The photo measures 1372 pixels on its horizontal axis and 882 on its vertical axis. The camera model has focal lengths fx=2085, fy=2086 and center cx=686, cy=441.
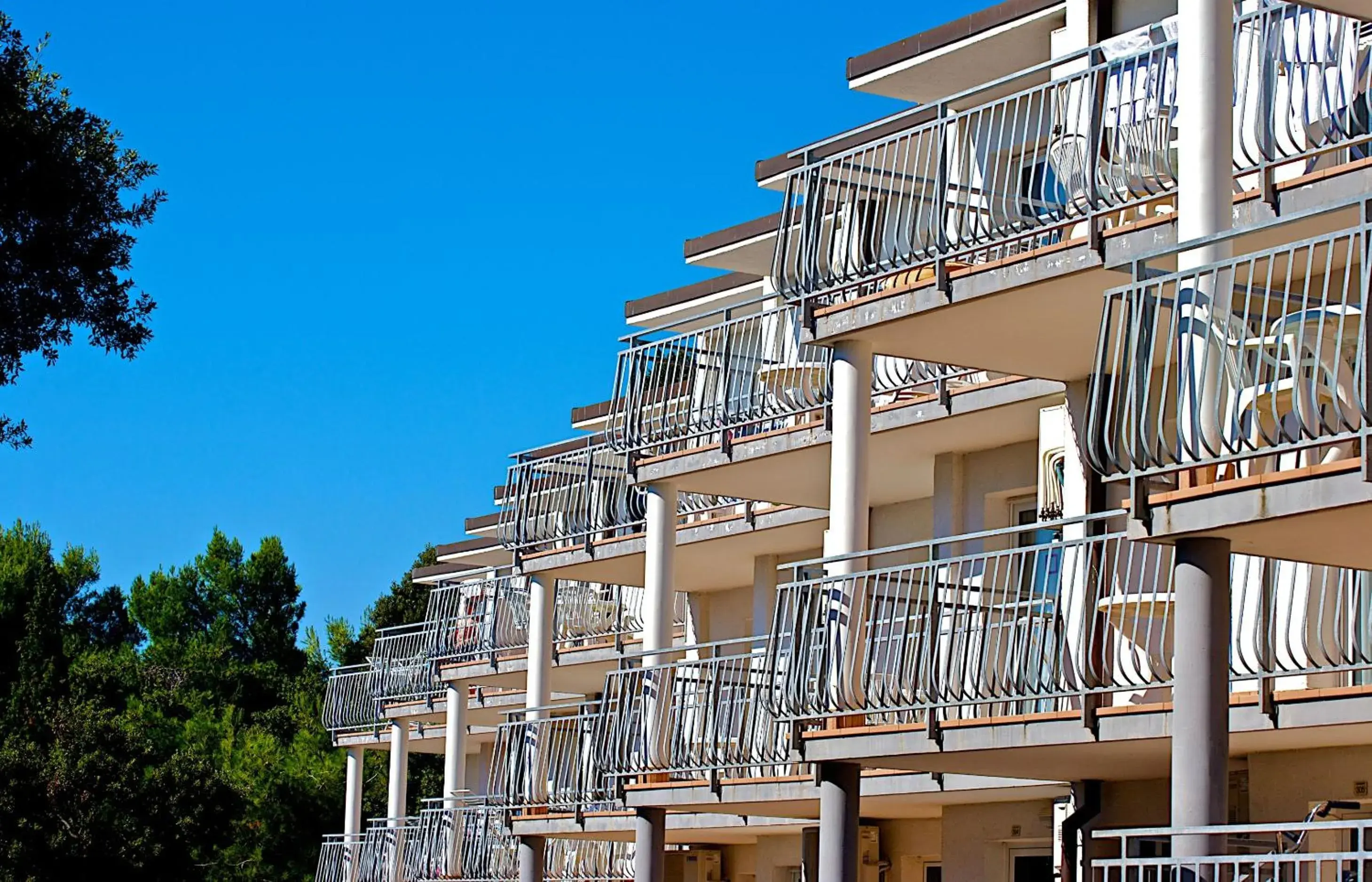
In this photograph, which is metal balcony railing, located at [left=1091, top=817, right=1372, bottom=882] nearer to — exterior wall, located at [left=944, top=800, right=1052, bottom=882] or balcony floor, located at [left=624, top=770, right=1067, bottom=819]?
balcony floor, located at [left=624, top=770, right=1067, bottom=819]

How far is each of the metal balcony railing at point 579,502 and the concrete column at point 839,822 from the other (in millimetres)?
9284

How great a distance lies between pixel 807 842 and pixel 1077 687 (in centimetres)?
892

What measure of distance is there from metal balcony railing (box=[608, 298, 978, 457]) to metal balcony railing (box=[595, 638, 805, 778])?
2.39 metres

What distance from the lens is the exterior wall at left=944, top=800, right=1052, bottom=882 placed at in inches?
790

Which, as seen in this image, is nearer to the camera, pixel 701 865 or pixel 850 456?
pixel 850 456

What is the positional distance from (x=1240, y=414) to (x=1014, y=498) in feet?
32.0

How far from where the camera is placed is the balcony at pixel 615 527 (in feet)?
84.6

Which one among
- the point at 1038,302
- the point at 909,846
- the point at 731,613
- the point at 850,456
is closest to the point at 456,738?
the point at 731,613

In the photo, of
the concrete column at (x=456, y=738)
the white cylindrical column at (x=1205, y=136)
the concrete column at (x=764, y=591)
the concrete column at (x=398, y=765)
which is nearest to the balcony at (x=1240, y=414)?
the white cylindrical column at (x=1205, y=136)

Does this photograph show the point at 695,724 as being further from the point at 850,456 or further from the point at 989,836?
the point at 850,456

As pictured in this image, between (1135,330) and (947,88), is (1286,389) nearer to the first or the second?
(1135,330)

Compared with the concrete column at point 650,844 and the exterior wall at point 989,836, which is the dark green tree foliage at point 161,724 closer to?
the concrete column at point 650,844

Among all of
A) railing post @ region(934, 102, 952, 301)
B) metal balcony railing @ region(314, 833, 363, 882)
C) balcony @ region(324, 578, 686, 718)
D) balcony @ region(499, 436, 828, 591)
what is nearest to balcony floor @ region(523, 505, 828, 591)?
balcony @ region(499, 436, 828, 591)

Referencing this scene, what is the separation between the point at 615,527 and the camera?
2659 cm
